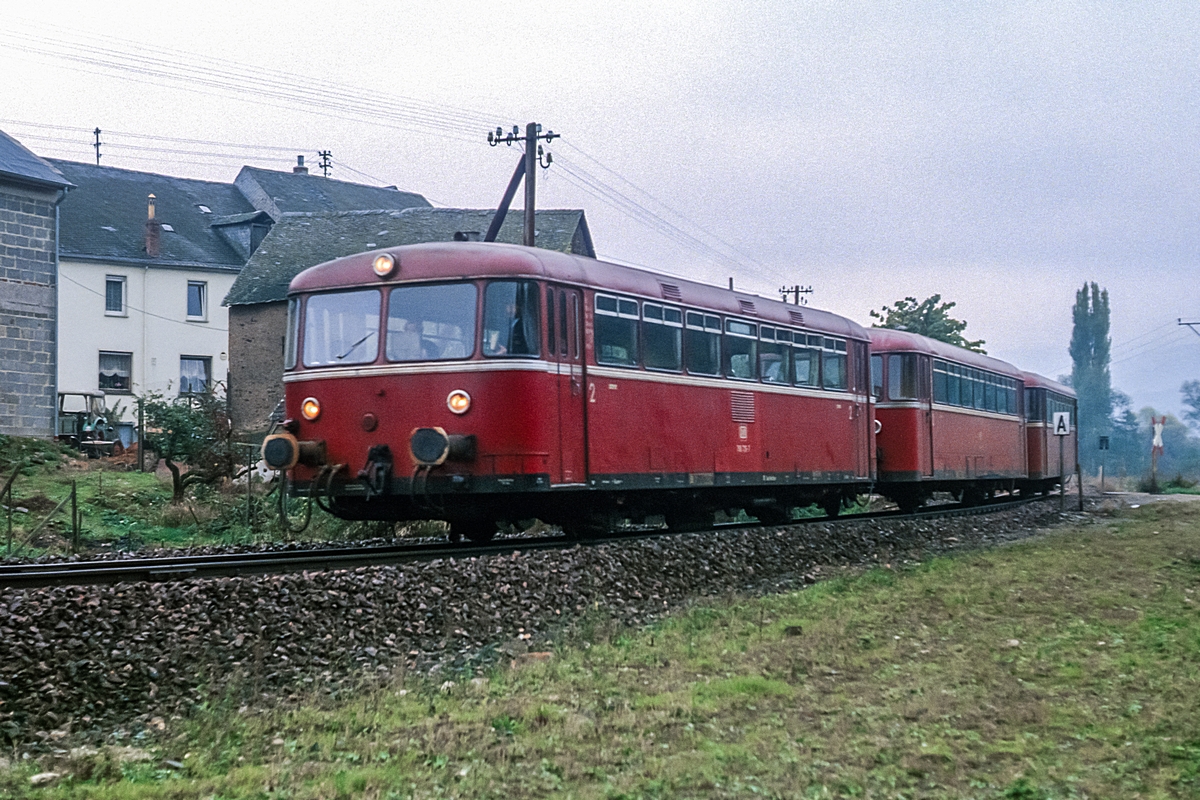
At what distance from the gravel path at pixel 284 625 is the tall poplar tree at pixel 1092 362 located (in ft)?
343

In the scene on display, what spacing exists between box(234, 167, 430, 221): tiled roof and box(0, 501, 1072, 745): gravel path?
46038 millimetres

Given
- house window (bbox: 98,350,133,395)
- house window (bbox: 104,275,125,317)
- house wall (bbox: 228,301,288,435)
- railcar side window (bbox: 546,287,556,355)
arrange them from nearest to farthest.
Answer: railcar side window (bbox: 546,287,556,355)
house wall (bbox: 228,301,288,435)
house window (bbox: 98,350,133,395)
house window (bbox: 104,275,125,317)

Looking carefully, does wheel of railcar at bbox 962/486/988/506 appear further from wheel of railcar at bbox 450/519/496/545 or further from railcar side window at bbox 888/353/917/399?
wheel of railcar at bbox 450/519/496/545

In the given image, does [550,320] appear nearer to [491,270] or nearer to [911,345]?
[491,270]

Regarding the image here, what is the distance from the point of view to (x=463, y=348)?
1208 cm

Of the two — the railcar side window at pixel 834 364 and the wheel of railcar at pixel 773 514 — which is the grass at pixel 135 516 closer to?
the wheel of railcar at pixel 773 514

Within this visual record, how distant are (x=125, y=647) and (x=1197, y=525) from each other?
18.1 metres

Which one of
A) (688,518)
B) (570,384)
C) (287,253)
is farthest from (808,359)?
(287,253)

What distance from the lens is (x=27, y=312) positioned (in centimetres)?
2856

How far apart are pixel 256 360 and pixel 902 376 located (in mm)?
28555

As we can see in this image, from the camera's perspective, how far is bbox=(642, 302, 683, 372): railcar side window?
13.9 m

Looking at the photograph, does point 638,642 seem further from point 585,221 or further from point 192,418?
point 585,221

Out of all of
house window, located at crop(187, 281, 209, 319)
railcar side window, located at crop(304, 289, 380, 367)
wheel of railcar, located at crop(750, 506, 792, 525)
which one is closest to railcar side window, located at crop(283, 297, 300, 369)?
railcar side window, located at crop(304, 289, 380, 367)

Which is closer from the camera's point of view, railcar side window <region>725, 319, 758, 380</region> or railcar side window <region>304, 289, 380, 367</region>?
railcar side window <region>304, 289, 380, 367</region>
